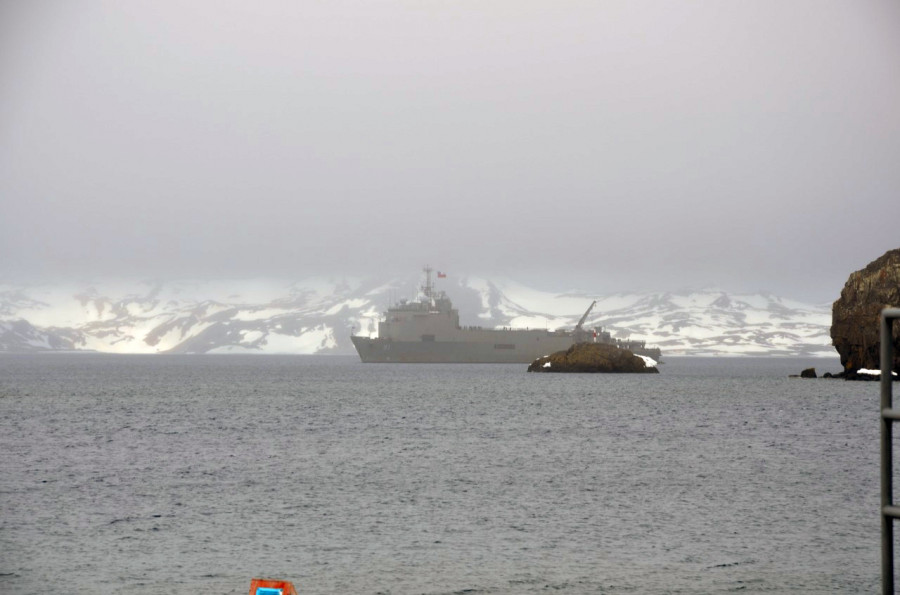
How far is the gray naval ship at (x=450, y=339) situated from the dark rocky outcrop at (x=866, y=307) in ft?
234

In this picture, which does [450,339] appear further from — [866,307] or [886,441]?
[886,441]

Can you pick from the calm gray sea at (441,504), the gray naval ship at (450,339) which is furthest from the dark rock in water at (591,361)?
the calm gray sea at (441,504)

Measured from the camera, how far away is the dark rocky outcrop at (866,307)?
283 ft

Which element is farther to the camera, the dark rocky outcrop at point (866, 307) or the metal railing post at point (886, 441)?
the dark rocky outcrop at point (866, 307)

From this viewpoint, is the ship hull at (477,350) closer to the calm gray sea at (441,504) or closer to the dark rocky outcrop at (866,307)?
the dark rocky outcrop at (866,307)

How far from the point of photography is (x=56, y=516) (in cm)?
2278

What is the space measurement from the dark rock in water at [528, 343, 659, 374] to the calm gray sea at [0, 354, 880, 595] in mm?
70933

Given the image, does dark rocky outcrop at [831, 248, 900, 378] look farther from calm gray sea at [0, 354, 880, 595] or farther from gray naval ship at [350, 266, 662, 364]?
gray naval ship at [350, 266, 662, 364]

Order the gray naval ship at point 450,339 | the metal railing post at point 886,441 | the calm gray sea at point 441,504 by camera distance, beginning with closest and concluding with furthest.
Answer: the metal railing post at point 886,441, the calm gray sea at point 441,504, the gray naval ship at point 450,339

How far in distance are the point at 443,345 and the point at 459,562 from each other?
5675 inches

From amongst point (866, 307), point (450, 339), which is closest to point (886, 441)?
point (866, 307)

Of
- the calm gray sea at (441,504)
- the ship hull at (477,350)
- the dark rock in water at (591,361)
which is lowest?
the calm gray sea at (441,504)

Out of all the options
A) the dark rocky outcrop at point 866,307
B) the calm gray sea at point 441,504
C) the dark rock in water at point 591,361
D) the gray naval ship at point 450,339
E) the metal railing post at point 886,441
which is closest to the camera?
the metal railing post at point 886,441

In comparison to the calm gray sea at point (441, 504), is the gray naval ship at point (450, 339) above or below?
above
